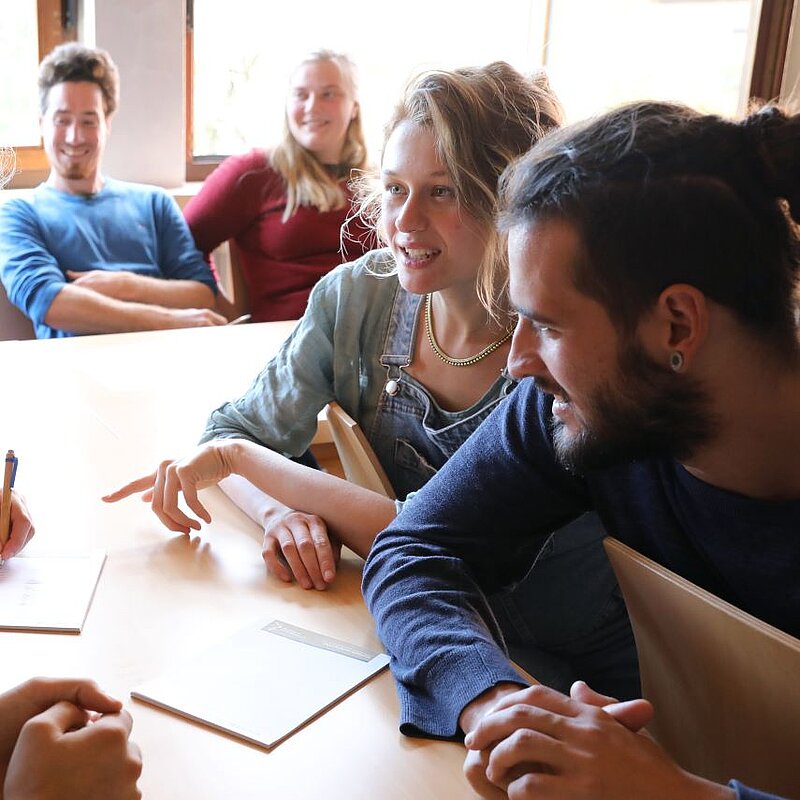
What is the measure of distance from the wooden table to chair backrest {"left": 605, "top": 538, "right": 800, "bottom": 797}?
26 cm

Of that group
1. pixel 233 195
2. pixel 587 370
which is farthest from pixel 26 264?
pixel 587 370

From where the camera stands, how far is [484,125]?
155cm

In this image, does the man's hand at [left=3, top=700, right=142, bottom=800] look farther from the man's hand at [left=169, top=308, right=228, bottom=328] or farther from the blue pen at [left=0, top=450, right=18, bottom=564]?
the man's hand at [left=169, top=308, right=228, bottom=328]

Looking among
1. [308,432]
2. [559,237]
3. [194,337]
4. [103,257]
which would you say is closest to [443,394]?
[308,432]

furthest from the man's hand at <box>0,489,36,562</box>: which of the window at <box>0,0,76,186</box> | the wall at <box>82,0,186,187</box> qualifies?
the wall at <box>82,0,186,187</box>

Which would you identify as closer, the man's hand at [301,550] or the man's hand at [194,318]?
the man's hand at [301,550]

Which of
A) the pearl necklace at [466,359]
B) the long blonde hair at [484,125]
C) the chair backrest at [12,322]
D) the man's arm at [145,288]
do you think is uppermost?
the long blonde hair at [484,125]

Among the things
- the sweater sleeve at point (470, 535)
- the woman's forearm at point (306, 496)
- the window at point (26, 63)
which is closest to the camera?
the sweater sleeve at point (470, 535)

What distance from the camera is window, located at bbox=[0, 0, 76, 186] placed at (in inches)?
155

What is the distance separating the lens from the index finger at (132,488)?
1.55 metres

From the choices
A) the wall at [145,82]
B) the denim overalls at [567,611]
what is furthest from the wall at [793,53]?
the denim overalls at [567,611]

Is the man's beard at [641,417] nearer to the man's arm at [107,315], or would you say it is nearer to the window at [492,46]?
the man's arm at [107,315]

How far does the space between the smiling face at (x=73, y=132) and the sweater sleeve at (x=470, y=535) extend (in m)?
2.61

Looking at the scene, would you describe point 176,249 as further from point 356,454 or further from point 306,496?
point 306,496
